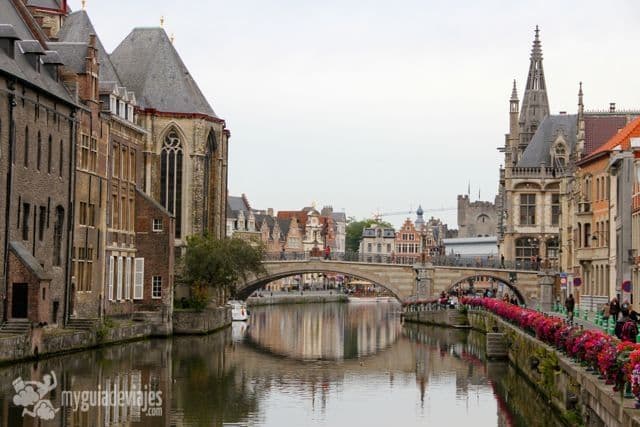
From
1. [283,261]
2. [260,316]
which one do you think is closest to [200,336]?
[283,261]

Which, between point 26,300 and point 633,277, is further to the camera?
point 633,277

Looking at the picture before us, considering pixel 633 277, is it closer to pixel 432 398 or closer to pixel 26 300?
pixel 432 398

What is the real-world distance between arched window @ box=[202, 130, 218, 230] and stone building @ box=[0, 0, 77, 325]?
2337 centimetres

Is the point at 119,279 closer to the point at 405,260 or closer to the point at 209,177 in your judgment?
the point at 209,177

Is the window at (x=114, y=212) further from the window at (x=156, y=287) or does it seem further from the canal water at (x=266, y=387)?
the canal water at (x=266, y=387)

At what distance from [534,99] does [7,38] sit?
68935 millimetres

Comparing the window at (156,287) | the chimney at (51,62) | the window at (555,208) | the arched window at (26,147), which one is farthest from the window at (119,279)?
the window at (555,208)

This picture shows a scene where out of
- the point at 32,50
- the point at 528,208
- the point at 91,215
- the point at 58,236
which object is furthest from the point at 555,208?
the point at 32,50

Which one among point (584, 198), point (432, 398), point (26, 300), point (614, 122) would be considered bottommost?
point (432, 398)

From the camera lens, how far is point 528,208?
9644 centimetres

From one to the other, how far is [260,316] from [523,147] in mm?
25303

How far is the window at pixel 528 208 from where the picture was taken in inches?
3792

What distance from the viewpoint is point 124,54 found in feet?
251

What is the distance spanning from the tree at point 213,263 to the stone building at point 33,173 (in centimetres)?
1791
